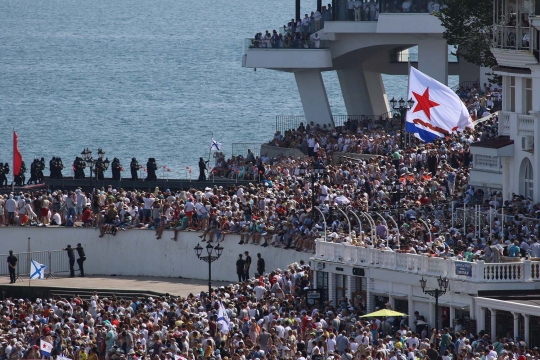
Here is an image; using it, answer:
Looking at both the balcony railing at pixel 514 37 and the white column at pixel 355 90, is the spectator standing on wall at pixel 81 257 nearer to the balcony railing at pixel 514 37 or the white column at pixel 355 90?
the balcony railing at pixel 514 37

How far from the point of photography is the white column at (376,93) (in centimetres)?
9188

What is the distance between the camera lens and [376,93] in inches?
3632

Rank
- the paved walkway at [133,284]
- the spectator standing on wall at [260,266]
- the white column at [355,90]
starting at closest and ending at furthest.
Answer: the spectator standing on wall at [260,266] < the paved walkway at [133,284] < the white column at [355,90]

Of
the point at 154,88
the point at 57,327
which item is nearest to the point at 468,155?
the point at 57,327

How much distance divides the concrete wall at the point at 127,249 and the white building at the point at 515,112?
1154 cm

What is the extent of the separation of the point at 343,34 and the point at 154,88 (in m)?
109

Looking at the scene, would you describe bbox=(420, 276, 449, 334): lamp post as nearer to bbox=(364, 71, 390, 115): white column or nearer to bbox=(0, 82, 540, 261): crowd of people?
bbox=(0, 82, 540, 261): crowd of people

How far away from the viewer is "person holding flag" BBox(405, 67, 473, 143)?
60.8 metres

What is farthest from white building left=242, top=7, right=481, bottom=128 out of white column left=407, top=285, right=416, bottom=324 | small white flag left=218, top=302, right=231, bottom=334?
small white flag left=218, top=302, right=231, bottom=334

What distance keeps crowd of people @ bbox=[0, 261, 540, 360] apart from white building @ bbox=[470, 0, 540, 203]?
8759 millimetres

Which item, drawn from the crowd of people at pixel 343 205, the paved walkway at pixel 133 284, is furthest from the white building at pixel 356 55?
the paved walkway at pixel 133 284

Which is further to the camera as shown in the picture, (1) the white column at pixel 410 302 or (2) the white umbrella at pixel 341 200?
(2) the white umbrella at pixel 341 200

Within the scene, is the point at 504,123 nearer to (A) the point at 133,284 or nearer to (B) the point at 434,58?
(A) the point at 133,284

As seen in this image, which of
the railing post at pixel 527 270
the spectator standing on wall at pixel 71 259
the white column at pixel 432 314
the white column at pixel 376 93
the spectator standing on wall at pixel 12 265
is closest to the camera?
the railing post at pixel 527 270
